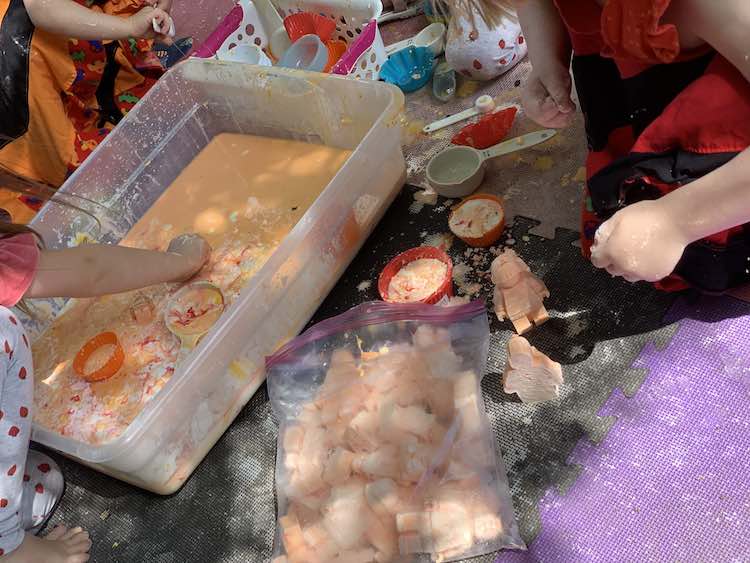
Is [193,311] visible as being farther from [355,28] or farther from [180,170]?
[355,28]

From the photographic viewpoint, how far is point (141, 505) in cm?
134

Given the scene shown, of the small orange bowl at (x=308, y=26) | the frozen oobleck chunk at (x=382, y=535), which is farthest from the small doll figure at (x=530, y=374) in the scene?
the small orange bowl at (x=308, y=26)

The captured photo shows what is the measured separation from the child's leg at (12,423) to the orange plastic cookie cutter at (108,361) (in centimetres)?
15

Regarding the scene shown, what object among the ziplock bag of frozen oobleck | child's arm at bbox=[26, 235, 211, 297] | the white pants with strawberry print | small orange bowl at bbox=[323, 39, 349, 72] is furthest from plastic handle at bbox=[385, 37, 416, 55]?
the white pants with strawberry print

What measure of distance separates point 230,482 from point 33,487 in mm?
422

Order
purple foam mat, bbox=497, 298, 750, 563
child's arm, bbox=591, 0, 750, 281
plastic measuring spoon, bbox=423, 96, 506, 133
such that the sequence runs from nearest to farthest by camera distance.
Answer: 1. child's arm, bbox=591, 0, 750, 281
2. purple foam mat, bbox=497, 298, 750, 563
3. plastic measuring spoon, bbox=423, 96, 506, 133

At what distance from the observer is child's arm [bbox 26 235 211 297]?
1.33 m

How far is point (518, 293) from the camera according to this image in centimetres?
131

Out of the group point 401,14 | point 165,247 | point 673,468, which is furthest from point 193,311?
point 401,14

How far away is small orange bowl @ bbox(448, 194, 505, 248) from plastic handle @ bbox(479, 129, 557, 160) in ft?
0.48

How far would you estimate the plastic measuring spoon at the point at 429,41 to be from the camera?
6.48 feet

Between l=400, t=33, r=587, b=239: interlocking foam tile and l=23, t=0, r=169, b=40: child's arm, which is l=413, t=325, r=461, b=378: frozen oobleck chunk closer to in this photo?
l=400, t=33, r=587, b=239: interlocking foam tile

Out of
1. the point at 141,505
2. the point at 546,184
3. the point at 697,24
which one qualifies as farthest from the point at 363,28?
the point at 141,505

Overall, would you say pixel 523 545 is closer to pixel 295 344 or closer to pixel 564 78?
pixel 295 344
